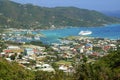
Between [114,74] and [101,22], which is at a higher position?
[114,74]

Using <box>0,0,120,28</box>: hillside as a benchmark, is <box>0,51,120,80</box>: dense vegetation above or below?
above

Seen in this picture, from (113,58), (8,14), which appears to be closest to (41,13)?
(8,14)

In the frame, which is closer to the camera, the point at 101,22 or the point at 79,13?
the point at 101,22

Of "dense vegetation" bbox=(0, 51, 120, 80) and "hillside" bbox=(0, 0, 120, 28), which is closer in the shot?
"dense vegetation" bbox=(0, 51, 120, 80)

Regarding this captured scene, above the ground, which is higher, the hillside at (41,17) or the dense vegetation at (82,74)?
the dense vegetation at (82,74)

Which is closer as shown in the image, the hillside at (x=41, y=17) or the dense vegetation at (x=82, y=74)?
the dense vegetation at (x=82, y=74)

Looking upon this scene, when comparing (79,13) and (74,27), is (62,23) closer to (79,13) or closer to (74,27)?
(74,27)

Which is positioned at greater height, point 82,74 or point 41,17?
point 82,74

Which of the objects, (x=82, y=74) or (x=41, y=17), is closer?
(x=82, y=74)
